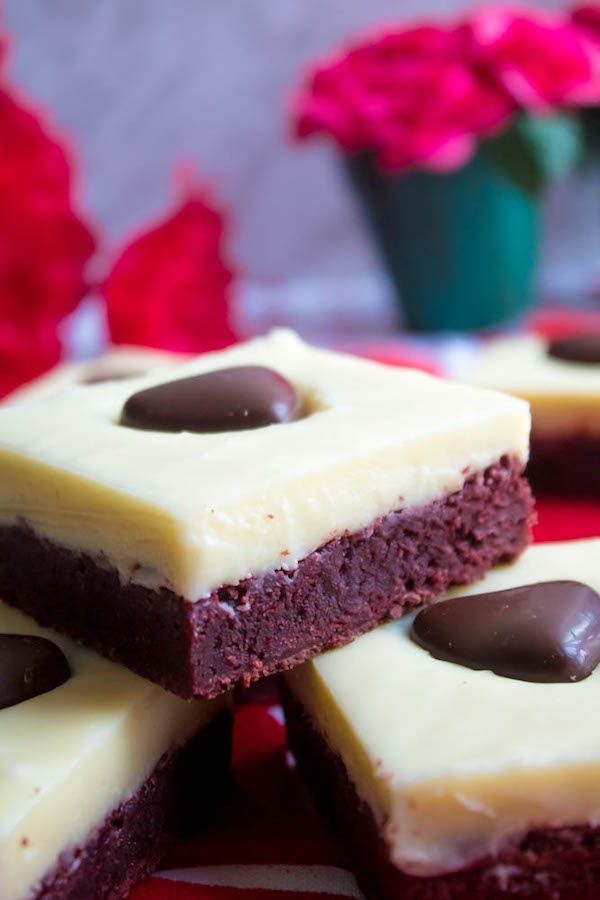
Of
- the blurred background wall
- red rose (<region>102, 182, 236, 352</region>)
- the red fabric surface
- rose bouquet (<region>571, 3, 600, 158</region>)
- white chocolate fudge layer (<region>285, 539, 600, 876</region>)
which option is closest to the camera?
white chocolate fudge layer (<region>285, 539, 600, 876</region>)

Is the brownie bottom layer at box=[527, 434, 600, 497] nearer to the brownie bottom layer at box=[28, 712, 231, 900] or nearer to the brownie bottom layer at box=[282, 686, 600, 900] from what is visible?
the brownie bottom layer at box=[28, 712, 231, 900]

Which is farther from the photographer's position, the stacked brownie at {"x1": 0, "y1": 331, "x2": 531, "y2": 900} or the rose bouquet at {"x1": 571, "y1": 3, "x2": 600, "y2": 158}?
the rose bouquet at {"x1": 571, "y1": 3, "x2": 600, "y2": 158}

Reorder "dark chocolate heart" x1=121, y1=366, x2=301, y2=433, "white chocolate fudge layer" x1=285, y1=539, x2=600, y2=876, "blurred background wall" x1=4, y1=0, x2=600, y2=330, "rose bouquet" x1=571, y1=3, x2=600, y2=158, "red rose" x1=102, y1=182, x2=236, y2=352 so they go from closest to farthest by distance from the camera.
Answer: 1. "white chocolate fudge layer" x1=285, y1=539, x2=600, y2=876
2. "dark chocolate heart" x1=121, y1=366, x2=301, y2=433
3. "red rose" x1=102, y1=182, x2=236, y2=352
4. "rose bouquet" x1=571, y1=3, x2=600, y2=158
5. "blurred background wall" x1=4, y1=0, x2=600, y2=330

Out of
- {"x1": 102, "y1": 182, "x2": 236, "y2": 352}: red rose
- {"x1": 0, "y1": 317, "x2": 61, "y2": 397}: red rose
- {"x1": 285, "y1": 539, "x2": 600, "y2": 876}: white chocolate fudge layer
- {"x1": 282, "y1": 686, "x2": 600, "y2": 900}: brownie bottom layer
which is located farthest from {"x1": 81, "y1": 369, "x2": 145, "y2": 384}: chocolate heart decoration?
{"x1": 282, "y1": 686, "x2": 600, "y2": 900}: brownie bottom layer

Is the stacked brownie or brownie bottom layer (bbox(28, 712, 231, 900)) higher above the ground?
the stacked brownie

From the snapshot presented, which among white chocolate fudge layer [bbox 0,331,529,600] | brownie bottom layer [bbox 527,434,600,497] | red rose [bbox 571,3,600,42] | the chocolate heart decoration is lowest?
brownie bottom layer [bbox 527,434,600,497]

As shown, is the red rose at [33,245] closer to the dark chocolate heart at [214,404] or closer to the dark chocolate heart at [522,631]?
the dark chocolate heart at [214,404]

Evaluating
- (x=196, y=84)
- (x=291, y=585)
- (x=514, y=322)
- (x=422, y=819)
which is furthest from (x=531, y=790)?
(x=196, y=84)

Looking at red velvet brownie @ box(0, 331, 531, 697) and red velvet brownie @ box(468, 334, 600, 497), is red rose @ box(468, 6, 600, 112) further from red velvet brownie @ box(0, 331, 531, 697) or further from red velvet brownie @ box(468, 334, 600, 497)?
red velvet brownie @ box(0, 331, 531, 697)
